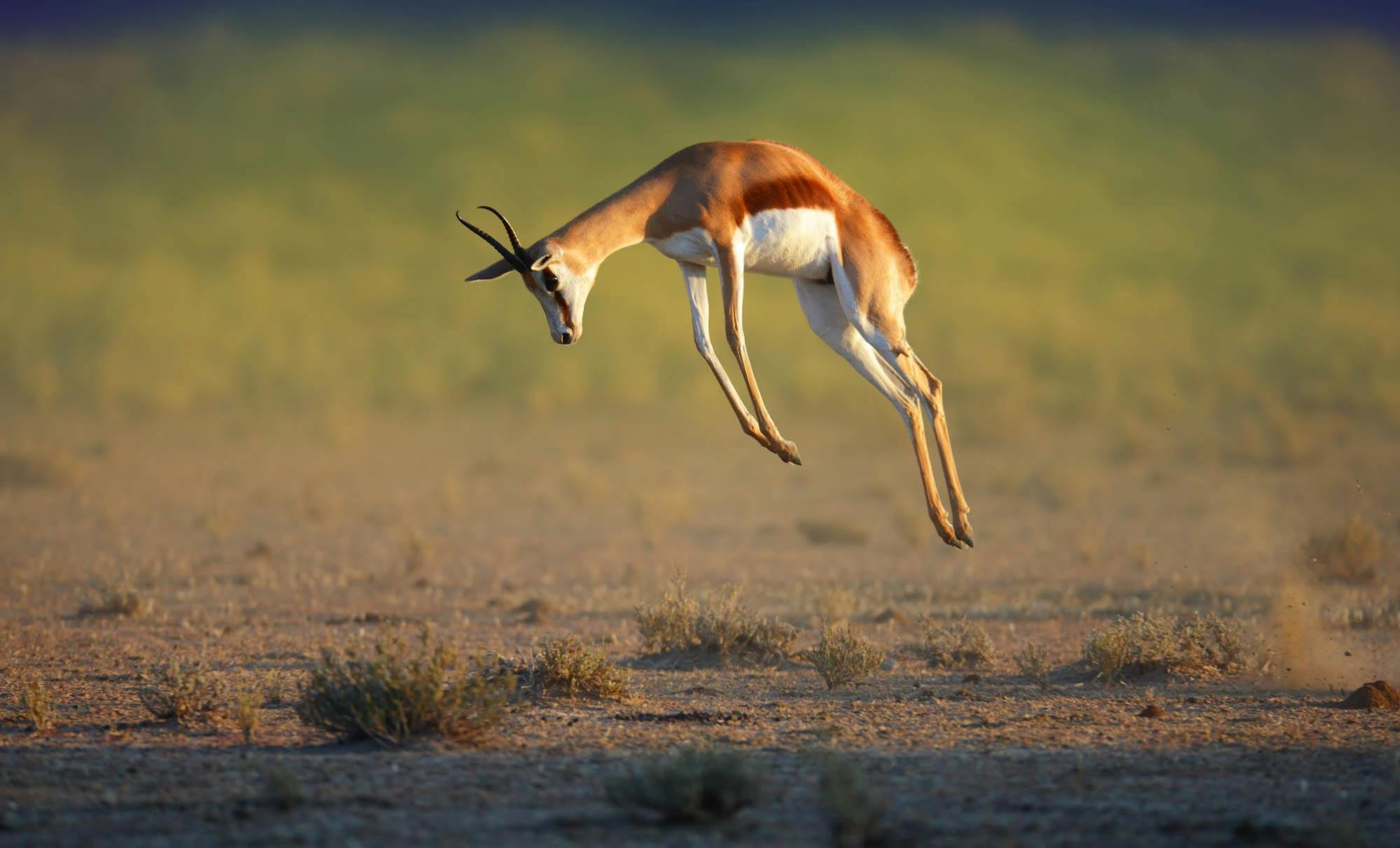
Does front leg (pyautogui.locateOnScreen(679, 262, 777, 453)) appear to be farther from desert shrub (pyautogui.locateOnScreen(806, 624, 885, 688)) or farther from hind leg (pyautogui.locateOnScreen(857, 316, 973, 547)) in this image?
desert shrub (pyautogui.locateOnScreen(806, 624, 885, 688))

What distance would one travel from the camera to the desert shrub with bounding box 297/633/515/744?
9.19 metres

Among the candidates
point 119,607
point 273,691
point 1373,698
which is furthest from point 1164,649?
point 119,607

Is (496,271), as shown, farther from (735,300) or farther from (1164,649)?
(1164,649)

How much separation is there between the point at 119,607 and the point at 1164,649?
36.1ft

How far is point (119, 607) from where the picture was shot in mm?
16688

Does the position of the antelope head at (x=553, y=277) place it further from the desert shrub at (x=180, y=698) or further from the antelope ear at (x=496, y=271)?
the desert shrub at (x=180, y=698)

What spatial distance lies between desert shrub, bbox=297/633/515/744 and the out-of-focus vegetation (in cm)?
3763

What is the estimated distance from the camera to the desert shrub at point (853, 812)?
7020 mm

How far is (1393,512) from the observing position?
2838cm

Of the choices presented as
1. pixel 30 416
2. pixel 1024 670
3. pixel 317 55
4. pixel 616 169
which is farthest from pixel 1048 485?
pixel 317 55

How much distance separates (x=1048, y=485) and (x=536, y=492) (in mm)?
10759

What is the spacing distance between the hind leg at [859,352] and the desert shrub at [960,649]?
1.70 m

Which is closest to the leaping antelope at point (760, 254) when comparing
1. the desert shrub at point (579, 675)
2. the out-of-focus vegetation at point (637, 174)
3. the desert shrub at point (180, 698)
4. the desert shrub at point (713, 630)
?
the desert shrub at point (579, 675)

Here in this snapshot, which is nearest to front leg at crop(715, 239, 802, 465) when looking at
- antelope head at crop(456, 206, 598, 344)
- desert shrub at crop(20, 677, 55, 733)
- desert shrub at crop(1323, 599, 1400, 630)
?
antelope head at crop(456, 206, 598, 344)
